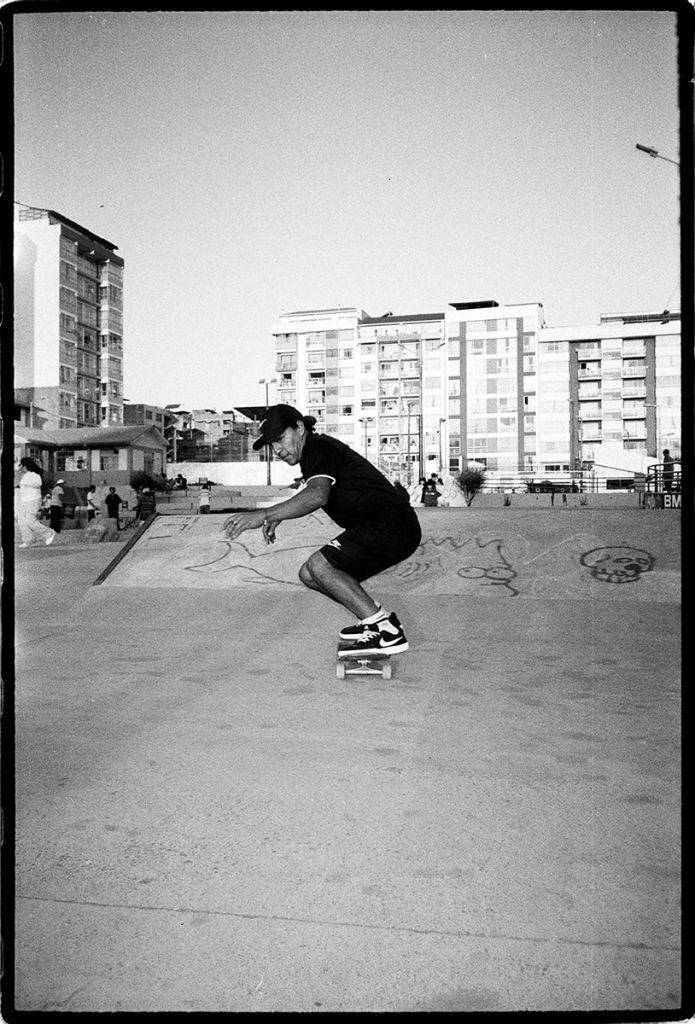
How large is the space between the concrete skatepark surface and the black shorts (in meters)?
0.62

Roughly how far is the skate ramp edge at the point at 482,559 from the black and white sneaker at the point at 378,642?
2.57 meters

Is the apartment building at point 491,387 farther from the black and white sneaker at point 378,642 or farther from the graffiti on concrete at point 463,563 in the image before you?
the black and white sneaker at point 378,642

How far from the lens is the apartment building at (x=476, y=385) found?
6181 cm

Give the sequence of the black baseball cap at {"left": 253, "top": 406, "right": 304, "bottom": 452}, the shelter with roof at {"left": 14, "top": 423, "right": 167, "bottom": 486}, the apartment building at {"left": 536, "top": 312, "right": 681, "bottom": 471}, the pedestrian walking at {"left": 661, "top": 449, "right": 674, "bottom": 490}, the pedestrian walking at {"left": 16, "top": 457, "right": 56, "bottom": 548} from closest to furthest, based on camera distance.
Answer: the pedestrian walking at {"left": 16, "top": 457, "right": 56, "bottom": 548} < the shelter with roof at {"left": 14, "top": 423, "right": 167, "bottom": 486} < the black baseball cap at {"left": 253, "top": 406, "right": 304, "bottom": 452} < the pedestrian walking at {"left": 661, "top": 449, "right": 674, "bottom": 490} < the apartment building at {"left": 536, "top": 312, "right": 681, "bottom": 471}

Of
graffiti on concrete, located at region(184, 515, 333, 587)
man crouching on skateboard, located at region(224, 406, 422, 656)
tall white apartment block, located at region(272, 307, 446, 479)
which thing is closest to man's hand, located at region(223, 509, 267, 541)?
man crouching on skateboard, located at region(224, 406, 422, 656)

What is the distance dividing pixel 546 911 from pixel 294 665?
8.73 feet

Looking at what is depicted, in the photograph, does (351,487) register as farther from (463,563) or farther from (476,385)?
(476,385)

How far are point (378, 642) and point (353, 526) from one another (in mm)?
644

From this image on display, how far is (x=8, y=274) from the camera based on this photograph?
1.25 meters

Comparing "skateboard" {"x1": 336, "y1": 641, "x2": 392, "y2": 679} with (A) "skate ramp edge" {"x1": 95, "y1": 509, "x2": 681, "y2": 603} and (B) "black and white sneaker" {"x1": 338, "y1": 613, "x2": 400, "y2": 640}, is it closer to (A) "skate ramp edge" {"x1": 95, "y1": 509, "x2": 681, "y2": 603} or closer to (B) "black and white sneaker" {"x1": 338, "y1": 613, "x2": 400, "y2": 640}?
(B) "black and white sneaker" {"x1": 338, "y1": 613, "x2": 400, "y2": 640}

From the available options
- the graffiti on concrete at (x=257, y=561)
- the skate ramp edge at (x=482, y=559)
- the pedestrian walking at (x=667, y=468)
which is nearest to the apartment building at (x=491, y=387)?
the pedestrian walking at (x=667, y=468)

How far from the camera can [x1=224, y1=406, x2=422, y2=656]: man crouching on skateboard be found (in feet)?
12.6

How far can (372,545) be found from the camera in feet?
13.0

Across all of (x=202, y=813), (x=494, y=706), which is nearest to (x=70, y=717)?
(x=202, y=813)
